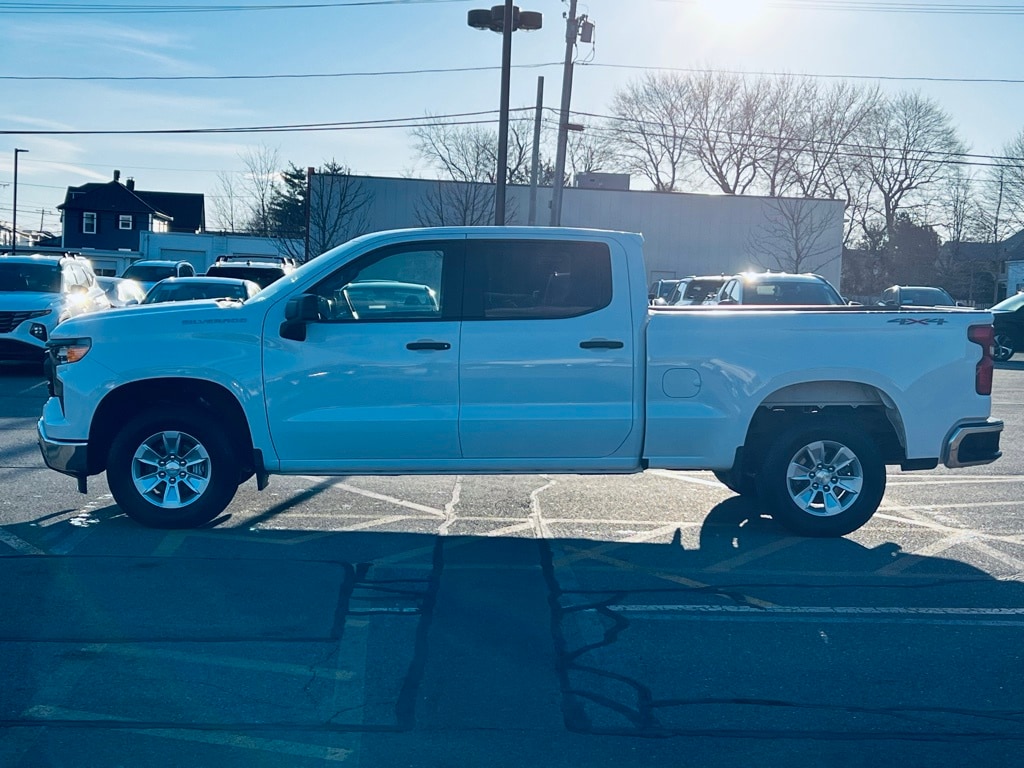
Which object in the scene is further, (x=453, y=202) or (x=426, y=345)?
(x=453, y=202)

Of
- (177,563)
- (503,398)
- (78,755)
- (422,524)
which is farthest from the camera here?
(422,524)

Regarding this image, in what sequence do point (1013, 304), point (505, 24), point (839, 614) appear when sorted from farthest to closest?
1. point (1013, 304)
2. point (505, 24)
3. point (839, 614)

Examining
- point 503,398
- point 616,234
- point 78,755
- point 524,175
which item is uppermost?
point 524,175

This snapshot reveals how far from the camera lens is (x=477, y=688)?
4.71 meters

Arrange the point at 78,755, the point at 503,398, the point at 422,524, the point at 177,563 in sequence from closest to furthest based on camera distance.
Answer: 1. the point at 78,755
2. the point at 177,563
3. the point at 503,398
4. the point at 422,524

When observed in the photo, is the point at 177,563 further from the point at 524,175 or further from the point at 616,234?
the point at 524,175

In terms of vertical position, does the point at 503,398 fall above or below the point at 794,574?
above

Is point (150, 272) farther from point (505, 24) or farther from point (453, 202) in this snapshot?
point (453, 202)

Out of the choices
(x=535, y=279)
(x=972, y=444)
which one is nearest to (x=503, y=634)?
(x=535, y=279)

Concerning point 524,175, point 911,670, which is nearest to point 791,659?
point 911,670

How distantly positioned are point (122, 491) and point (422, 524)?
201 centimetres

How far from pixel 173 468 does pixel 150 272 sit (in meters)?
23.7

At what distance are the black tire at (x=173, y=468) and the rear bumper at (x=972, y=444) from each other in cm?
481

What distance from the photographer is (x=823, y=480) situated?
7.62 meters
